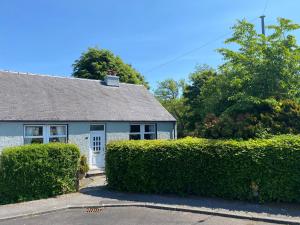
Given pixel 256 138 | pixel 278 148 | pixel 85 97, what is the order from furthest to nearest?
pixel 85 97 → pixel 256 138 → pixel 278 148

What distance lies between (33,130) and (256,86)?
32.6 feet

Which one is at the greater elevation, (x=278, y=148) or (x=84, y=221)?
(x=278, y=148)

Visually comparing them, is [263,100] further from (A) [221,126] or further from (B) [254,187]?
(B) [254,187]

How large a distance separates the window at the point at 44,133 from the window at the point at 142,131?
13.6ft

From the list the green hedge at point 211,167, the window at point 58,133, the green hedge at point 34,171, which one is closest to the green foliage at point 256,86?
the green hedge at point 211,167

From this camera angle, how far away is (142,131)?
18.9 metres

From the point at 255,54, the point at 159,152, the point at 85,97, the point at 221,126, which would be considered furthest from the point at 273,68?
the point at 85,97

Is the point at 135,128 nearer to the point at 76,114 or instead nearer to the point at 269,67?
the point at 76,114

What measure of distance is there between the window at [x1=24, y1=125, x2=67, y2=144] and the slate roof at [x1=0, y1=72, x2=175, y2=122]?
0.55m

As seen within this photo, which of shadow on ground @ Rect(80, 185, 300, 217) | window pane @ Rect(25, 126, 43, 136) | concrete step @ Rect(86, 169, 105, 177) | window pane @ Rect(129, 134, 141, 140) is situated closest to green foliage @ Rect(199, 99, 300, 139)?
shadow on ground @ Rect(80, 185, 300, 217)

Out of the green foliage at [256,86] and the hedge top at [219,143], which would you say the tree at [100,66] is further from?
the hedge top at [219,143]

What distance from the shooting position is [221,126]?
11.2 m

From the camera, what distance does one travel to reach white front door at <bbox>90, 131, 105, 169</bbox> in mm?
16781

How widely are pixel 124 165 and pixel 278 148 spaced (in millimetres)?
5111
